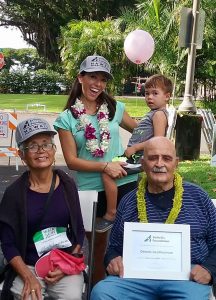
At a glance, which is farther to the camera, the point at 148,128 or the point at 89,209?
the point at 148,128

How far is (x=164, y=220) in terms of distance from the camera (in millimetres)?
2967

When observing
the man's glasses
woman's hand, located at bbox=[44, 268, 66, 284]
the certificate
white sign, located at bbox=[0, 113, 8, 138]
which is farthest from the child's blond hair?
white sign, located at bbox=[0, 113, 8, 138]

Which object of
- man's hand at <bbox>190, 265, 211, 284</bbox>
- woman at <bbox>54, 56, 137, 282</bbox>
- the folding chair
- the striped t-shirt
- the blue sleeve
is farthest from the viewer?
the blue sleeve

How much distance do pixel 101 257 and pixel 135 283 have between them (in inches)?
34.0

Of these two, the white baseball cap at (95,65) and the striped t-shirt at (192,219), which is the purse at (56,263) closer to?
the striped t-shirt at (192,219)

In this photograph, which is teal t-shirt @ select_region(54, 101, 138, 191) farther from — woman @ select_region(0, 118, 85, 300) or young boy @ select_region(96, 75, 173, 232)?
woman @ select_region(0, 118, 85, 300)

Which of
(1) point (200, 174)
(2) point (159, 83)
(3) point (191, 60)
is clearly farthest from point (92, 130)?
(3) point (191, 60)

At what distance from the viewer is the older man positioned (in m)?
2.82

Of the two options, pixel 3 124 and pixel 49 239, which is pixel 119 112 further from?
pixel 3 124

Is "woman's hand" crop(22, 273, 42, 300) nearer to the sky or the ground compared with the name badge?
nearer to the ground

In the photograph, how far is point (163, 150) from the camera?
3.02m

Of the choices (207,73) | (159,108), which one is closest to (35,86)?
(207,73)

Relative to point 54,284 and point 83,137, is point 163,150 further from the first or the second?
point 54,284

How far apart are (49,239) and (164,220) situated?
0.70m
